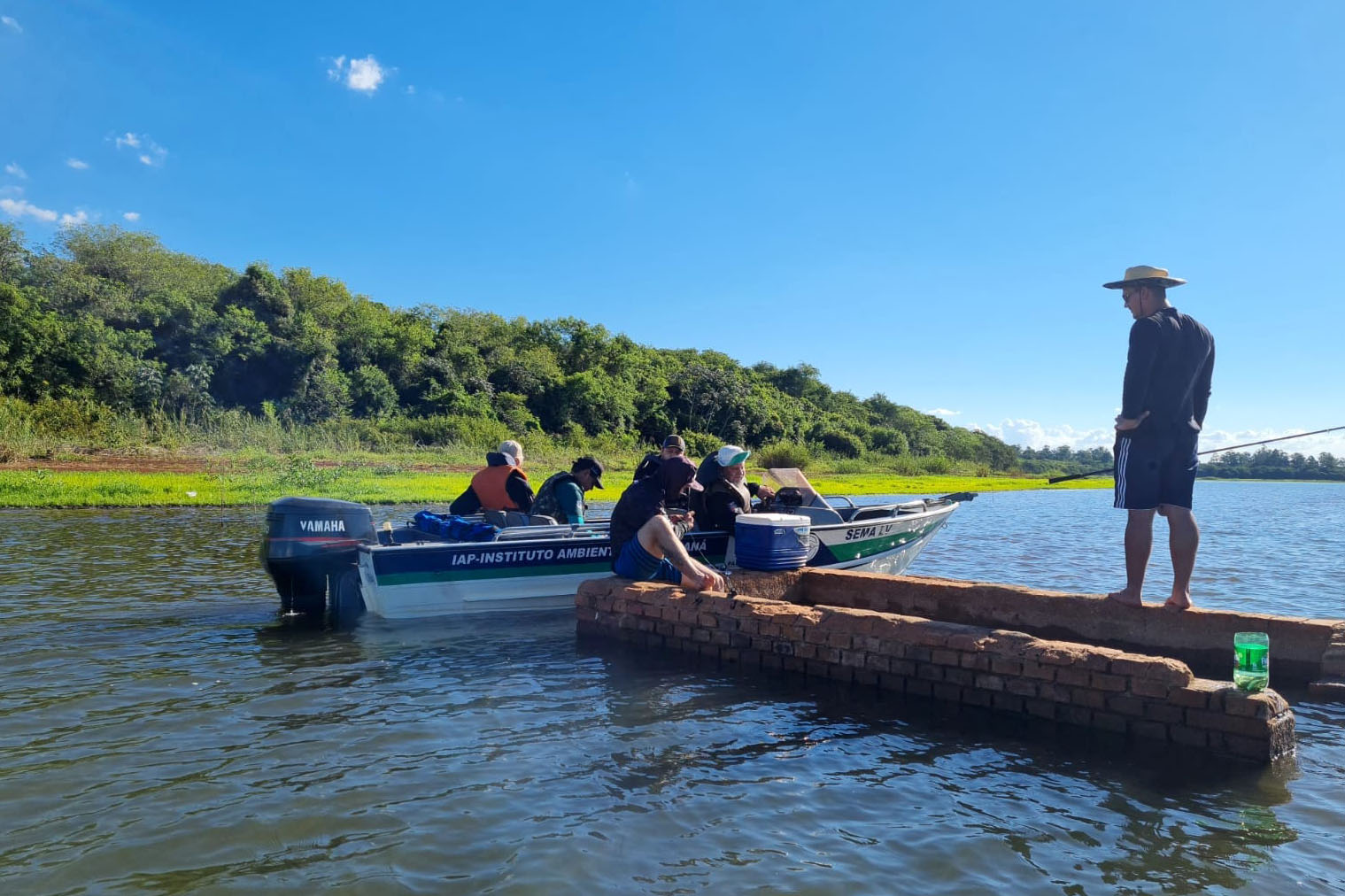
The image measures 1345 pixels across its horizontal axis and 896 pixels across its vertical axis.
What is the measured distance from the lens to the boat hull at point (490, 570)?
877cm

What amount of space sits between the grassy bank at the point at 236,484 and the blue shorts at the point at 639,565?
52.9 feet

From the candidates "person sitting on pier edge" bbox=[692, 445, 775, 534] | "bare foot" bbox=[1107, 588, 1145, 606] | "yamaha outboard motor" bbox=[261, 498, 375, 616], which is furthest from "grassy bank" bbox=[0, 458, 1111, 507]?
"bare foot" bbox=[1107, 588, 1145, 606]

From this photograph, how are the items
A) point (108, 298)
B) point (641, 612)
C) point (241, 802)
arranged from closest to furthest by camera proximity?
point (241, 802), point (641, 612), point (108, 298)

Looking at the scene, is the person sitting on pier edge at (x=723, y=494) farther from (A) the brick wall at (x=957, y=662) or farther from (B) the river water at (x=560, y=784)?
(B) the river water at (x=560, y=784)

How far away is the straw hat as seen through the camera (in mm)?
6328

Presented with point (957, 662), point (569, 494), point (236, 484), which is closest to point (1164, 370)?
point (957, 662)

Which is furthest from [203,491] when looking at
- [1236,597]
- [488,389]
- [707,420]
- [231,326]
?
[707,420]

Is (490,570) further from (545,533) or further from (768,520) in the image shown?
(768,520)

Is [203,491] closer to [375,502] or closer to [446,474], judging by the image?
[375,502]

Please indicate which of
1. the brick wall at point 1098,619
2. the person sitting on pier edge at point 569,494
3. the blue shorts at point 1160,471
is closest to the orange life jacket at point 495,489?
the person sitting on pier edge at point 569,494

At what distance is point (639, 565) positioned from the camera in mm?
8344

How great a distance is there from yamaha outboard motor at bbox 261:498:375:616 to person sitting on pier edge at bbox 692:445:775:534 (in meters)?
3.60

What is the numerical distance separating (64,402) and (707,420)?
127 ft

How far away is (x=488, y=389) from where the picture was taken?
53.5 meters
